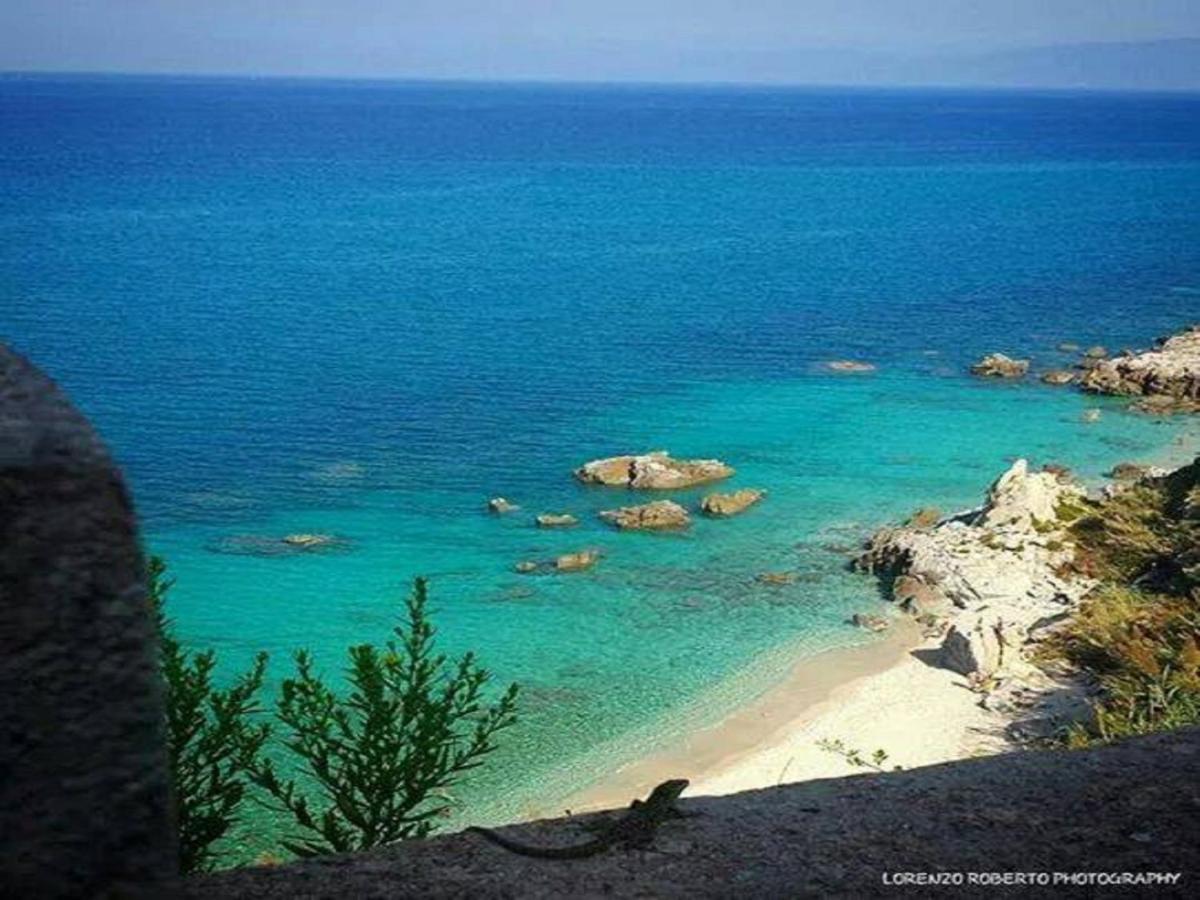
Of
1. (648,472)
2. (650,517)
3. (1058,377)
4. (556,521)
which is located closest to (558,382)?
(648,472)

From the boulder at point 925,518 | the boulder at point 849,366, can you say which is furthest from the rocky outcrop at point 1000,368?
the boulder at point 925,518

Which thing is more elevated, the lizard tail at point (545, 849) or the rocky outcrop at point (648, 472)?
the lizard tail at point (545, 849)

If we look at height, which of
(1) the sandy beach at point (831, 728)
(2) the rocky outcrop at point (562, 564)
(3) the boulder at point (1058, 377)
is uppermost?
(3) the boulder at point (1058, 377)

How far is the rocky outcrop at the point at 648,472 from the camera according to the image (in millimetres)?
36562

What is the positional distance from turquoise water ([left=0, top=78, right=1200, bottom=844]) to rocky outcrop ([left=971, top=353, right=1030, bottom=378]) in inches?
43.4

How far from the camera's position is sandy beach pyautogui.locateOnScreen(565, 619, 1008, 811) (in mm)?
21500

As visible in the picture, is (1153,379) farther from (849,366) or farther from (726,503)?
(726,503)

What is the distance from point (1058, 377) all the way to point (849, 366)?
24.6 feet

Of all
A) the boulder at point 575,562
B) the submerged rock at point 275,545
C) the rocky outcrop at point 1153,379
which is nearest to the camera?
the boulder at point 575,562

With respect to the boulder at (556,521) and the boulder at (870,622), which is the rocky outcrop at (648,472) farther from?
the boulder at (870,622)

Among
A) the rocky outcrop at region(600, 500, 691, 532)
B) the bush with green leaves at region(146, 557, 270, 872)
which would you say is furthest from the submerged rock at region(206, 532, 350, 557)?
the bush with green leaves at region(146, 557, 270, 872)

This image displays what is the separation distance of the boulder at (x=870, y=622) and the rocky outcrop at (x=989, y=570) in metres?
0.75

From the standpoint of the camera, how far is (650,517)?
33.9 metres

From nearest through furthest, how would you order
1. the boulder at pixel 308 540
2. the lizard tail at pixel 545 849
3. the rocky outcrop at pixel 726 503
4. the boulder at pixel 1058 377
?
the lizard tail at pixel 545 849 < the boulder at pixel 308 540 < the rocky outcrop at pixel 726 503 < the boulder at pixel 1058 377
